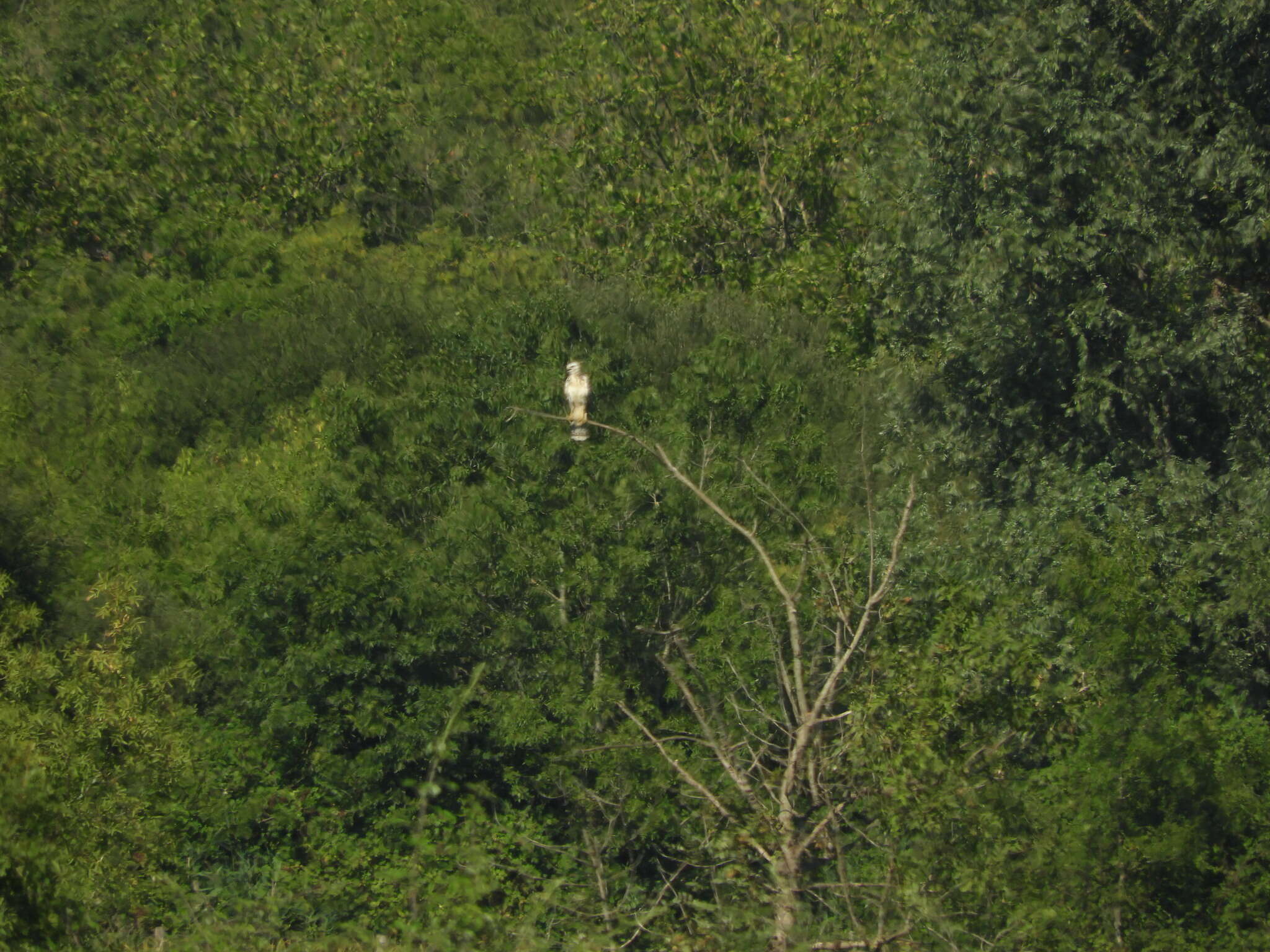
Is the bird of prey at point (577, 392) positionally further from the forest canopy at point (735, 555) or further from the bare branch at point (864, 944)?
the bare branch at point (864, 944)

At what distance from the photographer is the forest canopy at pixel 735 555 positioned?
346 inches

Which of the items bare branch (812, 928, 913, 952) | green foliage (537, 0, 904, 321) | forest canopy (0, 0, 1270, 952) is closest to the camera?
bare branch (812, 928, 913, 952)

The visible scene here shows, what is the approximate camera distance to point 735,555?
49.4 feet

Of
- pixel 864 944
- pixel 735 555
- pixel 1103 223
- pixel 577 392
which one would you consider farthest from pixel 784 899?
pixel 1103 223

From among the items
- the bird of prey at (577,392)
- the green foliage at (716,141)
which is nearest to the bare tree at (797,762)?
the bird of prey at (577,392)

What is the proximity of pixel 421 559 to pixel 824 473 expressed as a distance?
162 inches

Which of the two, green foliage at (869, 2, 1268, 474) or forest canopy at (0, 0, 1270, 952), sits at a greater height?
green foliage at (869, 2, 1268, 474)

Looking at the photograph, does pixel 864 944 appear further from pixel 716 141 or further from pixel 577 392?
pixel 716 141

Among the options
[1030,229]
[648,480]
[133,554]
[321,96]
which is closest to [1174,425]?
[1030,229]

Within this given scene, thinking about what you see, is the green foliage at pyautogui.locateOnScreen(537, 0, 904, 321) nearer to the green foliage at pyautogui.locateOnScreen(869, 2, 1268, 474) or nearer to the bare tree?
the green foliage at pyautogui.locateOnScreen(869, 2, 1268, 474)

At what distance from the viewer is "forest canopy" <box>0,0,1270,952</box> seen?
8.78 metres

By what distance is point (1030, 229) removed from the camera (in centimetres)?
1445

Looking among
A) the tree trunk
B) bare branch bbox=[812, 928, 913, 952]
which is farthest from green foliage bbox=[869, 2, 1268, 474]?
bare branch bbox=[812, 928, 913, 952]

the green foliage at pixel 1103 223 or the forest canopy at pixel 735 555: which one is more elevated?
the green foliage at pixel 1103 223
